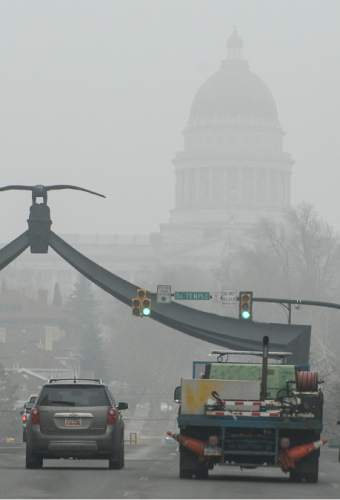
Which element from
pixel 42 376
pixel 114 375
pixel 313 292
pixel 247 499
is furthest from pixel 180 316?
pixel 114 375

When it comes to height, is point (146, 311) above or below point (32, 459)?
above

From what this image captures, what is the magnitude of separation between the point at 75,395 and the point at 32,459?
1.43 metres

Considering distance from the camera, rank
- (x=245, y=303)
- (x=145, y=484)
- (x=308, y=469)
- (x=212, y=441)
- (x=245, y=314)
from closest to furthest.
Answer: (x=145, y=484) → (x=212, y=441) → (x=308, y=469) → (x=245, y=303) → (x=245, y=314)

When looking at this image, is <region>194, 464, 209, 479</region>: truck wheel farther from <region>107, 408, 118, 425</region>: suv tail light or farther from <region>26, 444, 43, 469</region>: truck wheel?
<region>26, 444, 43, 469</region>: truck wheel

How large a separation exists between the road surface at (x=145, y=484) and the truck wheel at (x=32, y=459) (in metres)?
0.20

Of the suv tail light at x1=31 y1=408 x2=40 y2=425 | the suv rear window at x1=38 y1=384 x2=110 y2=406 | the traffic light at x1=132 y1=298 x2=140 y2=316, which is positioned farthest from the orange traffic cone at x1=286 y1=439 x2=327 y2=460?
the traffic light at x1=132 y1=298 x2=140 y2=316

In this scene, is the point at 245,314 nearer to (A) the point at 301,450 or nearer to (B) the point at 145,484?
(A) the point at 301,450

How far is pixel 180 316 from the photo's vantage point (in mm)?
72500

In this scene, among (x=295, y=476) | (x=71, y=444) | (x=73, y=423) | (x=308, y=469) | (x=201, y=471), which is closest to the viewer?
(x=308, y=469)

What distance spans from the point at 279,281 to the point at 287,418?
411 feet

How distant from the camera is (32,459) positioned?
1597 inches

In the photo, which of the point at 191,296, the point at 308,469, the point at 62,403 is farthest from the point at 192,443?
the point at 191,296

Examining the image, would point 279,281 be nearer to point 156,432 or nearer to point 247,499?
point 156,432

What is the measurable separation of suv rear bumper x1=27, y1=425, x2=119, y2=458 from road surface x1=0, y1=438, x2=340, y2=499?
1.15 ft
